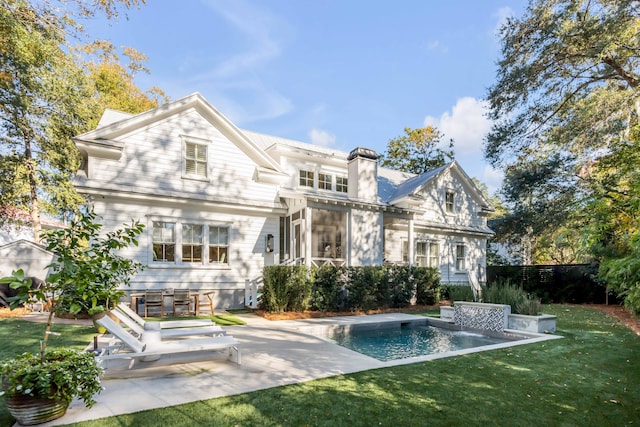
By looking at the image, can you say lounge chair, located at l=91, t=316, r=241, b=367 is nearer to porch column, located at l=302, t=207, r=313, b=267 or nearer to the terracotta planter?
the terracotta planter

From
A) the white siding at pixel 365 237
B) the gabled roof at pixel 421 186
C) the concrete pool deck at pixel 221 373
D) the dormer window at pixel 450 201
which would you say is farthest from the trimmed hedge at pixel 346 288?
the dormer window at pixel 450 201

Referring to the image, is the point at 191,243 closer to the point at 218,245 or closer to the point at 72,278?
the point at 218,245

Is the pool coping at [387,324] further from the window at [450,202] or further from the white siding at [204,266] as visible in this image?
the window at [450,202]

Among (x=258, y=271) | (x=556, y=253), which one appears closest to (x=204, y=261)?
(x=258, y=271)

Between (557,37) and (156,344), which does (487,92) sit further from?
(156,344)

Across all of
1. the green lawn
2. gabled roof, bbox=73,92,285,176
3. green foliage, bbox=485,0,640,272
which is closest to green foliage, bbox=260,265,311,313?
gabled roof, bbox=73,92,285,176

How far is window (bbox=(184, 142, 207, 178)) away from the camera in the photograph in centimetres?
1291

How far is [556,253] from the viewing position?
1272 inches

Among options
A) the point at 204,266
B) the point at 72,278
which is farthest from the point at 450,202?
the point at 72,278

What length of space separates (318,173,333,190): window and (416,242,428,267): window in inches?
240

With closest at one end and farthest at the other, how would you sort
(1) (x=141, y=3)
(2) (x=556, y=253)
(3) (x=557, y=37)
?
(1) (x=141, y=3)
(3) (x=557, y=37)
(2) (x=556, y=253)

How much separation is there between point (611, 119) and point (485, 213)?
8324mm

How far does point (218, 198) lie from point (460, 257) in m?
14.5

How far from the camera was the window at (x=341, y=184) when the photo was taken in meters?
16.7
